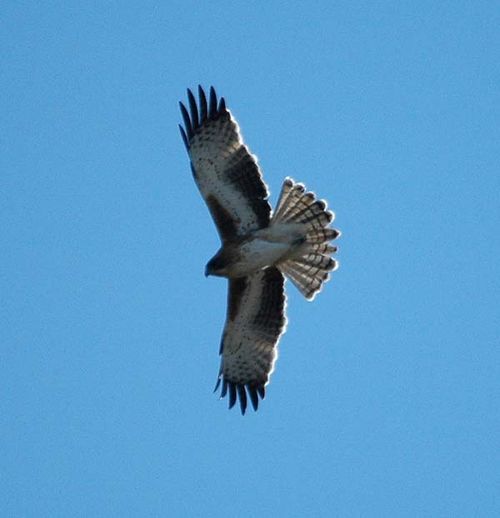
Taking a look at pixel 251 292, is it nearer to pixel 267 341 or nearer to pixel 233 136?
pixel 267 341

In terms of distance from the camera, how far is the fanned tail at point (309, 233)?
11.2m

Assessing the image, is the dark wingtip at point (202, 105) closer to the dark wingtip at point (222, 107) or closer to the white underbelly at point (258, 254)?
the dark wingtip at point (222, 107)

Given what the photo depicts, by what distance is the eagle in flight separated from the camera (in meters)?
11.1

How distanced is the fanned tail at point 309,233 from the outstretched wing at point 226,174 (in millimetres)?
233

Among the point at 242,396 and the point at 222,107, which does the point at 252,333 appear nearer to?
the point at 242,396

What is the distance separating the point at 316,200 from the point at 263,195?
1.73ft

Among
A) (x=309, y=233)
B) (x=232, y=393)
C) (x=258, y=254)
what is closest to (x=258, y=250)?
(x=258, y=254)

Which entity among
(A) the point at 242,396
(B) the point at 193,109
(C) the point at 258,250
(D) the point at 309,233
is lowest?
(A) the point at 242,396

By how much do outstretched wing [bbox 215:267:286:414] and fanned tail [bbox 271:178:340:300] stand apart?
23cm

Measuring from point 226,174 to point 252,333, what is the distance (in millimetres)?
1602

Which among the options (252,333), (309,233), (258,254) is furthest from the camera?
(252,333)

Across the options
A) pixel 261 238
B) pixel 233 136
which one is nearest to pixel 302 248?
pixel 261 238

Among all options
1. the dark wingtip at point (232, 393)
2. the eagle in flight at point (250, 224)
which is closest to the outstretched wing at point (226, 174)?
the eagle in flight at point (250, 224)

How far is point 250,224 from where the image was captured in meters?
11.1
